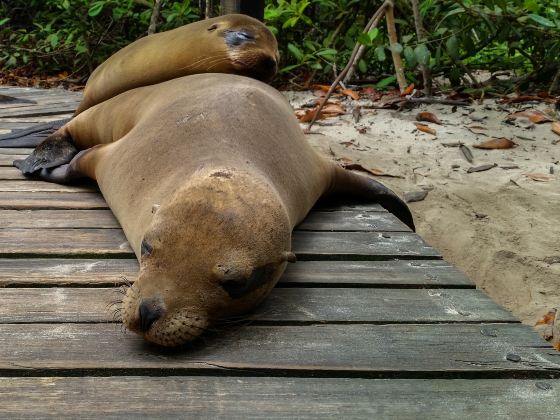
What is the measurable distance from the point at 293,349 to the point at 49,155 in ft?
7.80

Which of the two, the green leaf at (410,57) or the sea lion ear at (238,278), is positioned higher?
the sea lion ear at (238,278)

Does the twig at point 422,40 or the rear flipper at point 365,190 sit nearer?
the rear flipper at point 365,190

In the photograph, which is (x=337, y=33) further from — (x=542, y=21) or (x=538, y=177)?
(x=538, y=177)

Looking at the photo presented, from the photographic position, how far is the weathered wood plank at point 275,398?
4.37 feet

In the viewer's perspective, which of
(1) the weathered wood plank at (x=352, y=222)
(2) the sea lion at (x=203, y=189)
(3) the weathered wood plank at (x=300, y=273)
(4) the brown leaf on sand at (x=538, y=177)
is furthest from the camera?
(4) the brown leaf on sand at (x=538, y=177)

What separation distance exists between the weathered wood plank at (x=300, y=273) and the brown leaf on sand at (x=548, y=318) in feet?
2.84

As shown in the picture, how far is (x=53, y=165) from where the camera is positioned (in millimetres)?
3391

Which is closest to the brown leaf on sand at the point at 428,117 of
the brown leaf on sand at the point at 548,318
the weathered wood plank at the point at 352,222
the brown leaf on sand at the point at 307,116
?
the brown leaf on sand at the point at 307,116

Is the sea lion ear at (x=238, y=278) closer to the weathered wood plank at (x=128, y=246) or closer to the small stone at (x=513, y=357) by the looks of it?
the weathered wood plank at (x=128, y=246)

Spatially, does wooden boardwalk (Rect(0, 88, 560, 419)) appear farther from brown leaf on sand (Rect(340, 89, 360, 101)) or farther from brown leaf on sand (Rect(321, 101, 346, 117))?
brown leaf on sand (Rect(340, 89, 360, 101))

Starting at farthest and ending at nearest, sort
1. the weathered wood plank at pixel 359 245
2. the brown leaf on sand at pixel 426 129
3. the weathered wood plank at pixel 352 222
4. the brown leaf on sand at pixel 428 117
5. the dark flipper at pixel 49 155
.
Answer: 1. the brown leaf on sand at pixel 428 117
2. the brown leaf on sand at pixel 426 129
3. the dark flipper at pixel 49 155
4. the weathered wood plank at pixel 352 222
5. the weathered wood plank at pixel 359 245

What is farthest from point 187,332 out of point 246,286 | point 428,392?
point 428,392

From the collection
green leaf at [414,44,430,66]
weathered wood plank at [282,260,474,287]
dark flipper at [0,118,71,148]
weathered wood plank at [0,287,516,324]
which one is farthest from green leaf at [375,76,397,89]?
weathered wood plank at [0,287,516,324]

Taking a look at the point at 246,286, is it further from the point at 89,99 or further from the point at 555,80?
the point at 555,80
